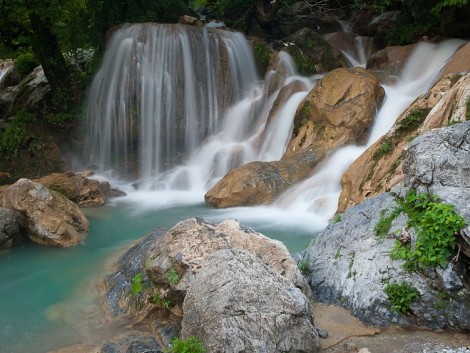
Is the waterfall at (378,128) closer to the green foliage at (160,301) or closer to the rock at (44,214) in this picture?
the rock at (44,214)

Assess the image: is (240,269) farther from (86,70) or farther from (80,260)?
(86,70)

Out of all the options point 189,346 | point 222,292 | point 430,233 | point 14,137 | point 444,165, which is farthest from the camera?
point 14,137

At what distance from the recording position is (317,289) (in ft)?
17.7

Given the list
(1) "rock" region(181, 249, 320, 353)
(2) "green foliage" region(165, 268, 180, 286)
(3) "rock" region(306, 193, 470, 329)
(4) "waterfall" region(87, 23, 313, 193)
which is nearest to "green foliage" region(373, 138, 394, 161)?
(3) "rock" region(306, 193, 470, 329)

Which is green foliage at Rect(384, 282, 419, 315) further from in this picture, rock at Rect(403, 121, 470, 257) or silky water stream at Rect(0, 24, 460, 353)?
silky water stream at Rect(0, 24, 460, 353)

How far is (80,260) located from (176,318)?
3.36 metres

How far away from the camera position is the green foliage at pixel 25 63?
18.8 meters

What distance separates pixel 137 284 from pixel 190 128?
8.77 meters

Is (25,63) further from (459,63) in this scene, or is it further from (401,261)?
(401,261)

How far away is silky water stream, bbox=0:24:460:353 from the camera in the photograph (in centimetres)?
943

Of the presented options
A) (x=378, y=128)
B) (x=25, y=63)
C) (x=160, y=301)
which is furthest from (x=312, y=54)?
(x=160, y=301)

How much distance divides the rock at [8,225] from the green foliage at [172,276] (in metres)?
4.63

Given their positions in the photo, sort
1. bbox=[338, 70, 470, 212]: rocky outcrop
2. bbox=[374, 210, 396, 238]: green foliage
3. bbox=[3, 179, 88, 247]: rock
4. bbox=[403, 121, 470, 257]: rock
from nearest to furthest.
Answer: bbox=[403, 121, 470, 257]: rock < bbox=[374, 210, 396, 238]: green foliage < bbox=[338, 70, 470, 212]: rocky outcrop < bbox=[3, 179, 88, 247]: rock

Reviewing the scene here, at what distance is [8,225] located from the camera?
8.30m
